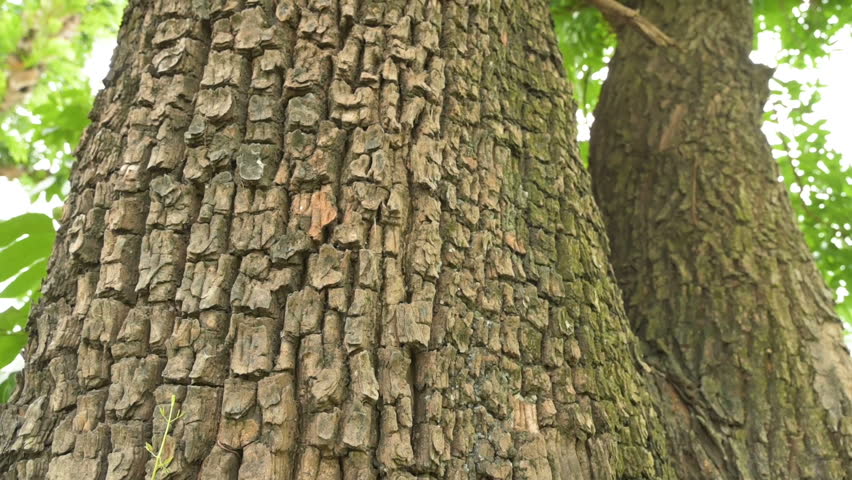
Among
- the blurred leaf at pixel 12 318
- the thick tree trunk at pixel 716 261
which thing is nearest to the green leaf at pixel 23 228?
the blurred leaf at pixel 12 318

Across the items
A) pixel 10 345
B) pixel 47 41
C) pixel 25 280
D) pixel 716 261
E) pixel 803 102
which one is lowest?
pixel 10 345

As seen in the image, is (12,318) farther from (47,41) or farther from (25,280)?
(47,41)

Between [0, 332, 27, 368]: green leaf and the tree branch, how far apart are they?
7.29 feet

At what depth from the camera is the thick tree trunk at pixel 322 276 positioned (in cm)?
112

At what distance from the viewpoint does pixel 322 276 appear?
47.1 inches

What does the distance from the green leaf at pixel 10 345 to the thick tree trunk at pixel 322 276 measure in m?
0.19

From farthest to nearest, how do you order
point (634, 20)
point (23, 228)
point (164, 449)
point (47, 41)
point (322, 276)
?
point (47, 41) < point (634, 20) < point (23, 228) < point (322, 276) < point (164, 449)

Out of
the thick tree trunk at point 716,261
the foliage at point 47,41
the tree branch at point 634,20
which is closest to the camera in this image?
the thick tree trunk at point 716,261

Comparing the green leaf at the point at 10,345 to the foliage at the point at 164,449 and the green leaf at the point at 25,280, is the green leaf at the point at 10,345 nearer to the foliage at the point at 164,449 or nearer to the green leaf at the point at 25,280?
the green leaf at the point at 25,280

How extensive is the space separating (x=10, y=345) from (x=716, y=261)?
199cm

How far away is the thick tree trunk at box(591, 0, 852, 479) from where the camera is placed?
1844 millimetres

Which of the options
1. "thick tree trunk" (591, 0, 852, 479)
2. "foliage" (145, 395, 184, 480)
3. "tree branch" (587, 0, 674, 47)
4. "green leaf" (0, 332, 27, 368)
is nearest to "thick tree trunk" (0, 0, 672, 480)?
"foliage" (145, 395, 184, 480)

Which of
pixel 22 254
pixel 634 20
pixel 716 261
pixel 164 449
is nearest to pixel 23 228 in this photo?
pixel 22 254

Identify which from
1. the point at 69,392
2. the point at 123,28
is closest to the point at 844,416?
the point at 69,392
